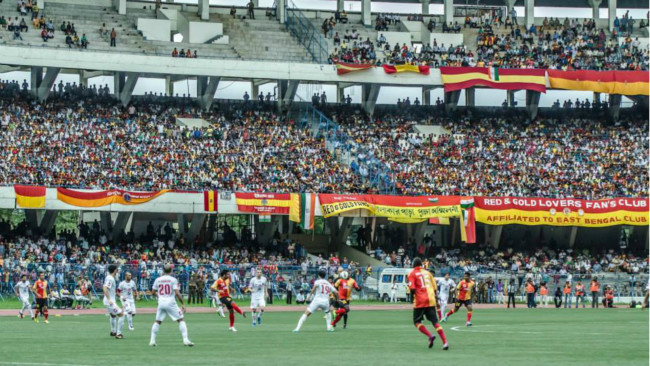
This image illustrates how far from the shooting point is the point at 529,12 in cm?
8231

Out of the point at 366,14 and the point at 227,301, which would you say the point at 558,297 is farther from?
the point at 366,14

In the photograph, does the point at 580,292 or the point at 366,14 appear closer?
the point at 580,292

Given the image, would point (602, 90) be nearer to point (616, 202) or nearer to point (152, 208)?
point (616, 202)

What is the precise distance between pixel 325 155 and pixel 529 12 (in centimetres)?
2281

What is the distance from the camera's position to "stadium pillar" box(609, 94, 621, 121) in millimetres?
78250

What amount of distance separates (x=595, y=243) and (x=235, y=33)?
27.5 m

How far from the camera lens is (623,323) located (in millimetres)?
36625

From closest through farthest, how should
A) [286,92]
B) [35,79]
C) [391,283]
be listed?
[391,283]
[35,79]
[286,92]

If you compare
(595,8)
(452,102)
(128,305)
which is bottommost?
(128,305)

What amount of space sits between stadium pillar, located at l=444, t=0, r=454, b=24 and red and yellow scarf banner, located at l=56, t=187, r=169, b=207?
3010 cm

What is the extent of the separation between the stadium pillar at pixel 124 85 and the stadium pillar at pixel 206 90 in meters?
4.44

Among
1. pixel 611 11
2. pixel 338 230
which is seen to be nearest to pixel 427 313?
pixel 338 230

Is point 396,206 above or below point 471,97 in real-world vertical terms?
below

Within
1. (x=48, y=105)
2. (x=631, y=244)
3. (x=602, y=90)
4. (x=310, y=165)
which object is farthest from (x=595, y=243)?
(x=48, y=105)
